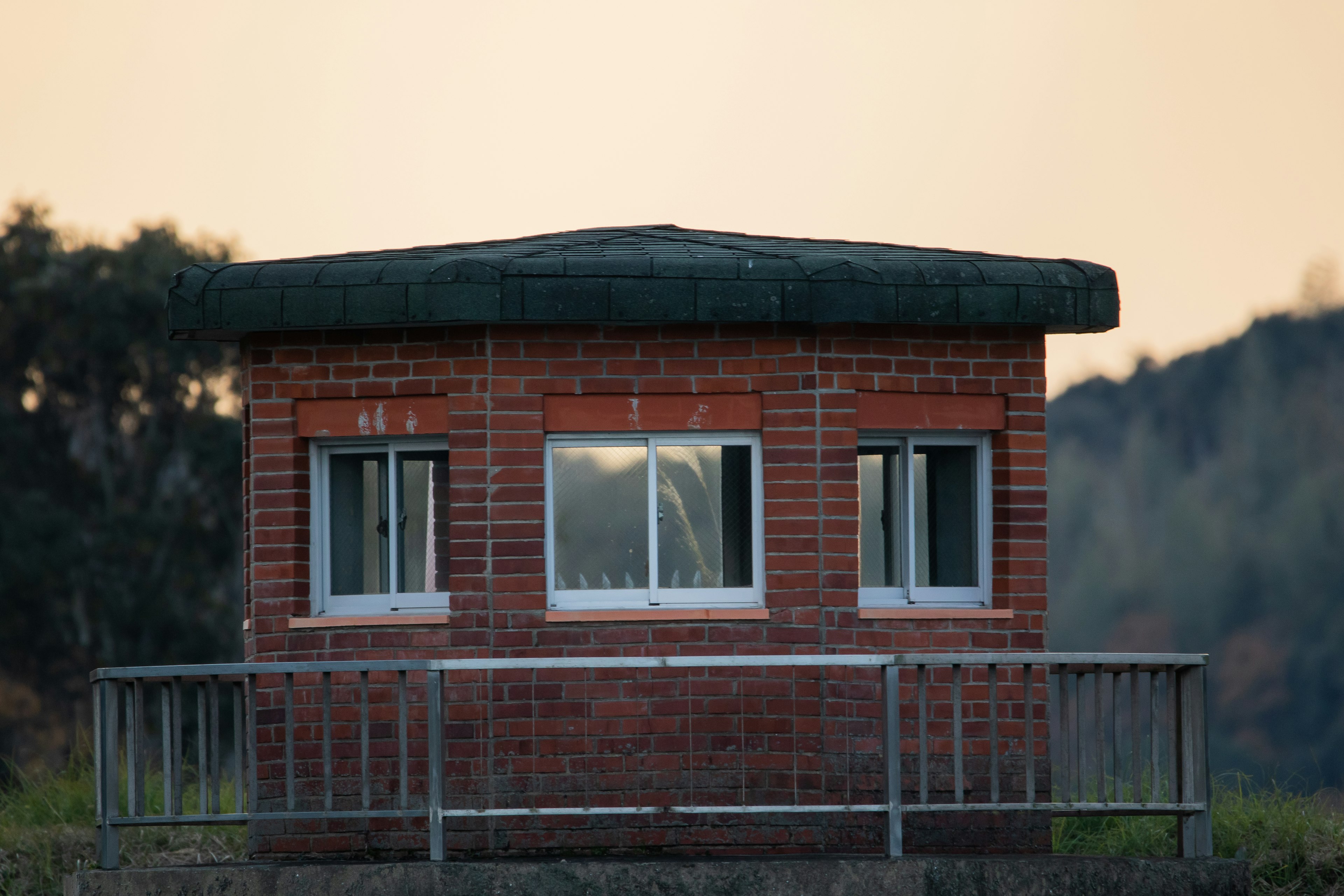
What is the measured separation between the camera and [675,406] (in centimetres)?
989

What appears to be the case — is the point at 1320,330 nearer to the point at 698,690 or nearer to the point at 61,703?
the point at 61,703

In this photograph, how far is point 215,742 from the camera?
30.2ft

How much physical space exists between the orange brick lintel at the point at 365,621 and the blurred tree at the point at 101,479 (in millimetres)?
19665

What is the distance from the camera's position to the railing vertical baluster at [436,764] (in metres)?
8.51

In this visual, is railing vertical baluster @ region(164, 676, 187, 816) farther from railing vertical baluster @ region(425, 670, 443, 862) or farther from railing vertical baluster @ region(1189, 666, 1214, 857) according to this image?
railing vertical baluster @ region(1189, 666, 1214, 857)

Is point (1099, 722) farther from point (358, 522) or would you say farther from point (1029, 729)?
point (358, 522)

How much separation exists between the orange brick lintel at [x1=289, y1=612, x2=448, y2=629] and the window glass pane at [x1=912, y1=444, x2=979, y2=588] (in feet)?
9.78

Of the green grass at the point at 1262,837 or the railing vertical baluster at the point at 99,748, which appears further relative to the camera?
the green grass at the point at 1262,837

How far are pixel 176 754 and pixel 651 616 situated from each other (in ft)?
8.99

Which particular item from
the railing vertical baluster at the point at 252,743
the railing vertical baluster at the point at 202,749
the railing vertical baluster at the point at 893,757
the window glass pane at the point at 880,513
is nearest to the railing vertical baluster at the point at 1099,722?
the railing vertical baluster at the point at 893,757

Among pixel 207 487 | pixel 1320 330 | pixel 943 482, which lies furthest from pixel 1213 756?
pixel 943 482

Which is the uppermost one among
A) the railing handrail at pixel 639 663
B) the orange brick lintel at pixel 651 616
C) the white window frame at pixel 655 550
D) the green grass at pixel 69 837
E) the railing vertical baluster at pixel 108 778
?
the white window frame at pixel 655 550

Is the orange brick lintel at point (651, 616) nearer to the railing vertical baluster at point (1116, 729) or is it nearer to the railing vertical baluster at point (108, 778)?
the railing vertical baluster at point (1116, 729)

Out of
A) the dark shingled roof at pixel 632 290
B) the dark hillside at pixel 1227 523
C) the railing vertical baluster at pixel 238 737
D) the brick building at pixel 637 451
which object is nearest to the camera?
the railing vertical baluster at pixel 238 737
